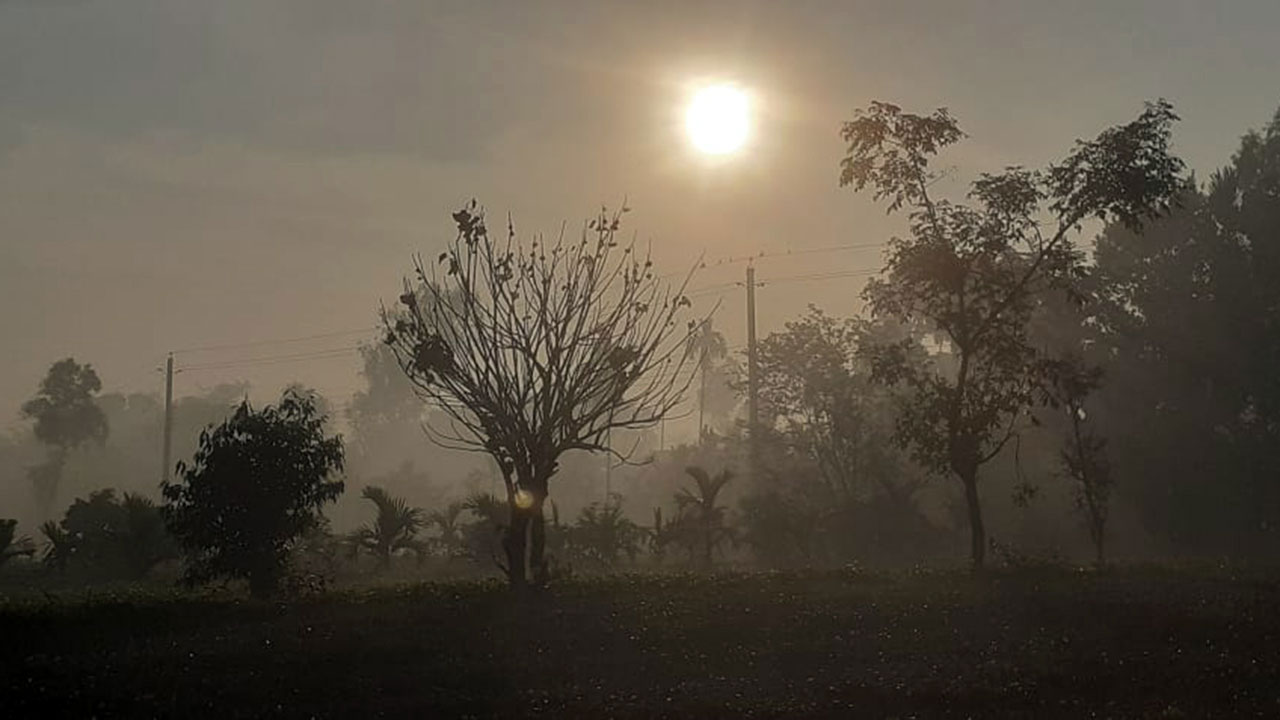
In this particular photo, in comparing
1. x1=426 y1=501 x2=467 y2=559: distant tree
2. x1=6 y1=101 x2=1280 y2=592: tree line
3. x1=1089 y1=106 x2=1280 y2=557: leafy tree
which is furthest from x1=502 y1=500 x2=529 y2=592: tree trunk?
x1=1089 y1=106 x2=1280 y2=557: leafy tree

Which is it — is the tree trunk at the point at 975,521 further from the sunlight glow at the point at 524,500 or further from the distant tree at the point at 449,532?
the distant tree at the point at 449,532

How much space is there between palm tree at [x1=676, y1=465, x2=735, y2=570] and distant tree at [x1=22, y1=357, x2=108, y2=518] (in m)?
55.8

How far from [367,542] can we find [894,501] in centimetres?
2122

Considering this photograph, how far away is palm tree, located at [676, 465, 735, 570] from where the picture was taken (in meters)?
34.6

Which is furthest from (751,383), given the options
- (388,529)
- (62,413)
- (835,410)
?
(62,413)

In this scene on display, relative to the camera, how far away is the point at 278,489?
25219mm

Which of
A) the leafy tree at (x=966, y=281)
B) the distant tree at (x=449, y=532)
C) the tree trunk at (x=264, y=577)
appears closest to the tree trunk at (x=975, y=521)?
the leafy tree at (x=966, y=281)

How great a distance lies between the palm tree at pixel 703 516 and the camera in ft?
113

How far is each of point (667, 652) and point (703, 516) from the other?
18.9 m

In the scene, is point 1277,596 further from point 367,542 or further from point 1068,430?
point 1068,430

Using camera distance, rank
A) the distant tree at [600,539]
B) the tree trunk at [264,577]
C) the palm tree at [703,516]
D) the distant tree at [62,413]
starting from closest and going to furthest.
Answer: the tree trunk at [264,577], the palm tree at [703,516], the distant tree at [600,539], the distant tree at [62,413]

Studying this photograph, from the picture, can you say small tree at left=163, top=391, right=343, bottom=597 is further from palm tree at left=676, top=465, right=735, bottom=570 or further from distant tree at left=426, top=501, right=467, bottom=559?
palm tree at left=676, top=465, right=735, bottom=570

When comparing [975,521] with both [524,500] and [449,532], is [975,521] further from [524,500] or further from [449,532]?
[449,532]

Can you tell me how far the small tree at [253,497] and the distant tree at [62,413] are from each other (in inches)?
2349
